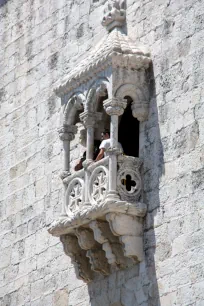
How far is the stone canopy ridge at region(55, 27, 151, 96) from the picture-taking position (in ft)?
47.8

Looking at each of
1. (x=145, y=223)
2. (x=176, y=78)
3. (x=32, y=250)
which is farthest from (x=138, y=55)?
(x=32, y=250)

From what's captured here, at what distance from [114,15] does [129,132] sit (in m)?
1.50

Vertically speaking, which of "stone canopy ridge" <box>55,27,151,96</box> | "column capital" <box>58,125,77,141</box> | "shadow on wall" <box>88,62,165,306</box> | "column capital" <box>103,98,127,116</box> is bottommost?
"shadow on wall" <box>88,62,165,306</box>

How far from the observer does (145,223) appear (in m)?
14.2

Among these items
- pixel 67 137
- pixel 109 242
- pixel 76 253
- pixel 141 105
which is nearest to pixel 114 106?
pixel 141 105

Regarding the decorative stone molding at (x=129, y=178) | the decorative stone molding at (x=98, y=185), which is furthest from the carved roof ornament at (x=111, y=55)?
the decorative stone molding at (x=98, y=185)

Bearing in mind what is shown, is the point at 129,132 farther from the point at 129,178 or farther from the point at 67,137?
the point at 129,178

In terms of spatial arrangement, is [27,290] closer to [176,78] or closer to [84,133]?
[84,133]

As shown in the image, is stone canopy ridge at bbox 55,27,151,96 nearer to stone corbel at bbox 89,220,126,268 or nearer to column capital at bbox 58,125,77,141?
column capital at bbox 58,125,77,141

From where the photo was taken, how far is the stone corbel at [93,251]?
1469 centimetres

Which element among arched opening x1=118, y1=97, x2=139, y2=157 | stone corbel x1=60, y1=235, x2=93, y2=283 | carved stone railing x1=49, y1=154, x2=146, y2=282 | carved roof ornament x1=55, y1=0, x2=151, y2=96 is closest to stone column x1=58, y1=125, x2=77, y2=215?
carved stone railing x1=49, y1=154, x2=146, y2=282

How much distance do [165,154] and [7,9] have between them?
17.8 feet

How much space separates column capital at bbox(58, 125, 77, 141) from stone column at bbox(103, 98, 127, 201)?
99 centimetres

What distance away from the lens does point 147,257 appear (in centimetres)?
1409
